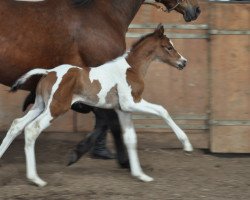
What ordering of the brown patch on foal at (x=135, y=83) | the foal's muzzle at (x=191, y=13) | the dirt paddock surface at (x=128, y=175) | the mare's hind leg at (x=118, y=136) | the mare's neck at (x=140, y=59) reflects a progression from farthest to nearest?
the foal's muzzle at (x=191, y=13), the mare's hind leg at (x=118, y=136), the mare's neck at (x=140, y=59), the brown patch on foal at (x=135, y=83), the dirt paddock surface at (x=128, y=175)

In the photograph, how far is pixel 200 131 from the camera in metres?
7.22

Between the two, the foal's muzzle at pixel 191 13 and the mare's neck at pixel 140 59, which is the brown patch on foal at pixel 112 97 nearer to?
the mare's neck at pixel 140 59

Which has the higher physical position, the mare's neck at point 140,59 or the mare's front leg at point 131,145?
the mare's neck at point 140,59

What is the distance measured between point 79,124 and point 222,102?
1.74 metres

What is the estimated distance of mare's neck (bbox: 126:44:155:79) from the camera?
5695 mm

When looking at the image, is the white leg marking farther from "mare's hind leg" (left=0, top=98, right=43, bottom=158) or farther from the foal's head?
the foal's head

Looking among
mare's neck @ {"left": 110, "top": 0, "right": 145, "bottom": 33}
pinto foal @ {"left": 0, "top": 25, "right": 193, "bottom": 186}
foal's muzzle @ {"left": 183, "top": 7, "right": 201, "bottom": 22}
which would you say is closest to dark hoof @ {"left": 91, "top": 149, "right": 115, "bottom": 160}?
pinto foal @ {"left": 0, "top": 25, "right": 193, "bottom": 186}

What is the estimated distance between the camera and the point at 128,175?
5.82 meters

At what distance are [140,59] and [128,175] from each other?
1134 mm

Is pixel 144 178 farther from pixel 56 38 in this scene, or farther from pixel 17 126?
pixel 56 38

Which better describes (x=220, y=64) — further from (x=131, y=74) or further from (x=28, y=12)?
(x=28, y=12)

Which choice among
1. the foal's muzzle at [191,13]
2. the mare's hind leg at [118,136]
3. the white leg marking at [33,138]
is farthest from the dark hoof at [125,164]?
the foal's muzzle at [191,13]

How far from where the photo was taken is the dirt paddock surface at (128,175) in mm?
5207

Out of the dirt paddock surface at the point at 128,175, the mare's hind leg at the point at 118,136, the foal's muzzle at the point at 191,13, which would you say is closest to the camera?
the dirt paddock surface at the point at 128,175
